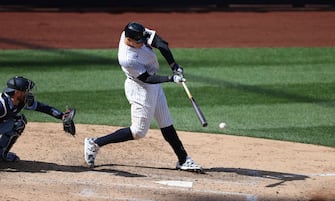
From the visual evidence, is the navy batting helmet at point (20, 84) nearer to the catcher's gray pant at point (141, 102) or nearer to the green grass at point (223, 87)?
the catcher's gray pant at point (141, 102)

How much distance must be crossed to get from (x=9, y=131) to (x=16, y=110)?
0.24m

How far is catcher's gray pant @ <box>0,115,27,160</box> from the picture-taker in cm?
778

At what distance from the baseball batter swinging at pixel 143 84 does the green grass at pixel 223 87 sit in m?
2.29

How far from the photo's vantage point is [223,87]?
12.8 metres

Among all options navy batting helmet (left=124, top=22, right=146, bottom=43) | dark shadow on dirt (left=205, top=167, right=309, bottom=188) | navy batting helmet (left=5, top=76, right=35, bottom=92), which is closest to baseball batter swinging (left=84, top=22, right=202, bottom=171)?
navy batting helmet (left=124, top=22, right=146, bottom=43)

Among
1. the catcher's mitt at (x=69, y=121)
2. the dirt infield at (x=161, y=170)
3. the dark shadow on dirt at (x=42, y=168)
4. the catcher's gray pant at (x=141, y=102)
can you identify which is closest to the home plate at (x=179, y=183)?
the dirt infield at (x=161, y=170)

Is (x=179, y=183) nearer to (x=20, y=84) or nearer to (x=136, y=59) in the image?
(x=136, y=59)

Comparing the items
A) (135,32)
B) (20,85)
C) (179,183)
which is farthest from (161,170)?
(20,85)

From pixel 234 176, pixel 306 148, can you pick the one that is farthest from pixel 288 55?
pixel 234 176

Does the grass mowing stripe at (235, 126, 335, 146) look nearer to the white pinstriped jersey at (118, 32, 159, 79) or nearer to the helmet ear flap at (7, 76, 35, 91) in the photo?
the white pinstriped jersey at (118, 32, 159, 79)

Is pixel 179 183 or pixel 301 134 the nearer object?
pixel 179 183

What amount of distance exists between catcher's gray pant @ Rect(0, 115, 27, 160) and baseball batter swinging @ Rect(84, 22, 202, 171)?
71 centimetres

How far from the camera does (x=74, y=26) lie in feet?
60.9

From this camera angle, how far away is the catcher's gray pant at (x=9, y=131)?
778 centimetres
